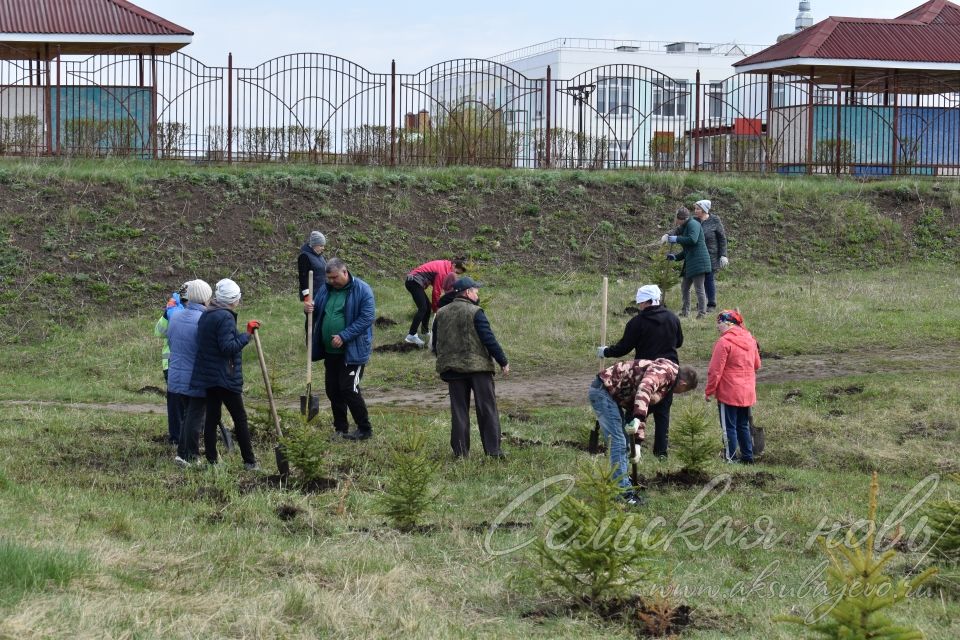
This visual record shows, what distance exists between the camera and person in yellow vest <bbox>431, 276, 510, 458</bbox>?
10.9m

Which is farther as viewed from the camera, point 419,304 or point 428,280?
point 419,304

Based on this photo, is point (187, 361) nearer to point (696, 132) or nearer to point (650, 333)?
point (650, 333)

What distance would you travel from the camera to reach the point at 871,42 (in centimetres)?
2817

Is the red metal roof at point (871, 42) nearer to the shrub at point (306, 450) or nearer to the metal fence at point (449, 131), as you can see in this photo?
the metal fence at point (449, 131)

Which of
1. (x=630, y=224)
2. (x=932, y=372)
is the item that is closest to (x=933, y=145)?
(x=630, y=224)

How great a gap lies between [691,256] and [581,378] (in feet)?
10.1

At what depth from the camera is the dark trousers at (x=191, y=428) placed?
33.0 ft

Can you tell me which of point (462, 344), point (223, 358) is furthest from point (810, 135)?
point (223, 358)

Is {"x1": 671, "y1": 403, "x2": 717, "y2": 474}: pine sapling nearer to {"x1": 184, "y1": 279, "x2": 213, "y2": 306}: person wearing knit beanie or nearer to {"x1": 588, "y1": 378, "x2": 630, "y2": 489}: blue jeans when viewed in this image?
{"x1": 588, "y1": 378, "x2": 630, "y2": 489}: blue jeans

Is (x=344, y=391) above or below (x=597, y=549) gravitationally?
above

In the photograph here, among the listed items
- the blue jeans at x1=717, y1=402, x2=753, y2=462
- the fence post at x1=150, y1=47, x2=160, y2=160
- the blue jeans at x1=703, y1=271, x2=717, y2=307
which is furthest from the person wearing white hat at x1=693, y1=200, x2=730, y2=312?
the fence post at x1=150, y1=47, x2=160, y2=160

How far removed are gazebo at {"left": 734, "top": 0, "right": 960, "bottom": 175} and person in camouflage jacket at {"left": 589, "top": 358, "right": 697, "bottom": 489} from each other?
19123 mm

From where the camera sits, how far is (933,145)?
28.2 meters

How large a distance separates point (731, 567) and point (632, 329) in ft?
10.9
